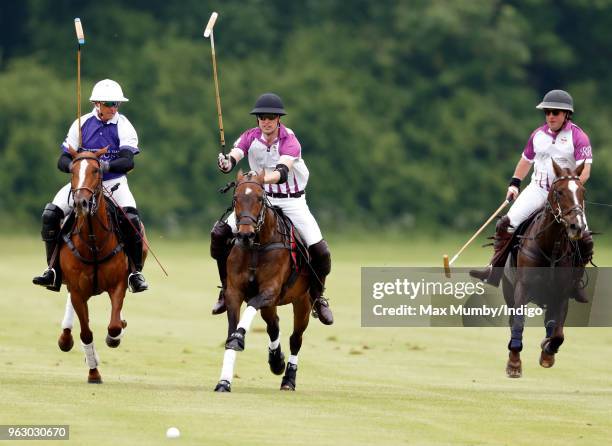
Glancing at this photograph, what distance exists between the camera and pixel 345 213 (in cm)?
5106

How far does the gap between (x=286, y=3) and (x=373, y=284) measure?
37.1m

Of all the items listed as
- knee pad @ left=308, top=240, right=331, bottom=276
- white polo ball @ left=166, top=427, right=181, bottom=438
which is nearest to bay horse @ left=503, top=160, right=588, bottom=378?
knee pad @ left=308, top=240, right=331, bottom=276

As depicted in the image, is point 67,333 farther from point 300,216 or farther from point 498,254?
point 498,254

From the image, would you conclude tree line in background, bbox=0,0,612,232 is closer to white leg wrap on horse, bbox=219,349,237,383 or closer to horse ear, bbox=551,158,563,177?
horse ear, bbox=551,158,563,177

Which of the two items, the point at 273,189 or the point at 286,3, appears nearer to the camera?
the point at 273,189

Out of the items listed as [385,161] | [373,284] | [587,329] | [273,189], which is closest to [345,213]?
[385,161]

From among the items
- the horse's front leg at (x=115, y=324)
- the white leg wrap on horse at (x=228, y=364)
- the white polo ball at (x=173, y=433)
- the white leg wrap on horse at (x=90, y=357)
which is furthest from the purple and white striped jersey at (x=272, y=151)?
the white polo ball at (x=173, y=433)

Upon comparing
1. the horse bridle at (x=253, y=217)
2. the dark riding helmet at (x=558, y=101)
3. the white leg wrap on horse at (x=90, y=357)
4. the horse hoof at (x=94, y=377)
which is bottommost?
the horse hoof at (x=94, y=377)

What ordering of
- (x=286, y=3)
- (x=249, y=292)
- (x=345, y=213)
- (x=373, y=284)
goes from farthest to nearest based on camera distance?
(x=286, y=3) < (x=345, y=213) < (x=373, y=284) < (x=249, y=292)

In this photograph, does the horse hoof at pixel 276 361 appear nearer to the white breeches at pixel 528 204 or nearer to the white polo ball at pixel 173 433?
the white breeches at pixel 528 204

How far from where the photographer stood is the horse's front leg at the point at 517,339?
49.9 feet

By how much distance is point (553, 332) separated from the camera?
1530cm

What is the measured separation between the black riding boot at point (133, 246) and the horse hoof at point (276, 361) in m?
1.35

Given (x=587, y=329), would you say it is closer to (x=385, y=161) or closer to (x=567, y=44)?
(x=385, y=161)
